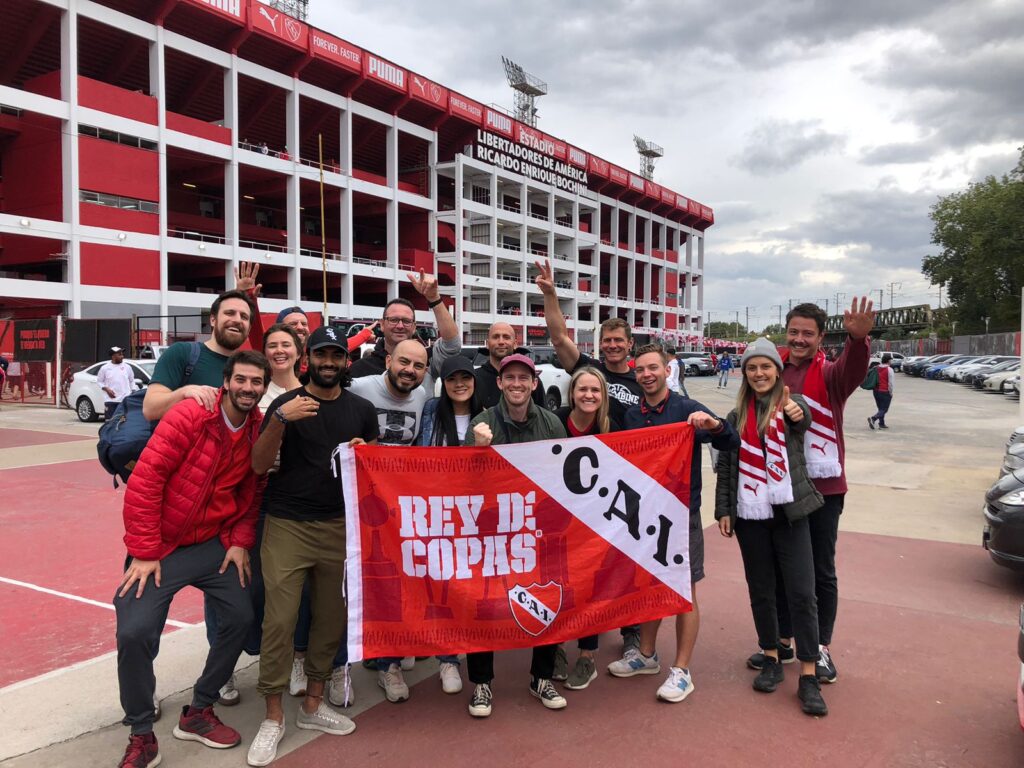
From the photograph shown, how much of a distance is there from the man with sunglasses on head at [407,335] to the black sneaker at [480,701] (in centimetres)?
177

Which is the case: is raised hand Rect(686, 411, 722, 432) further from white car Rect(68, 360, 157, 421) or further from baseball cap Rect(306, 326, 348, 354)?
white car Rect(68, 360, 157, 421)

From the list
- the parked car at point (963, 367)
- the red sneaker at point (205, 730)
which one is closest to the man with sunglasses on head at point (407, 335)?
the red sneaker at point (205, 730)

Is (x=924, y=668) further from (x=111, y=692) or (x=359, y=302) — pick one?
(x=359, y=302)

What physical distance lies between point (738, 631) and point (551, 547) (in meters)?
1.74

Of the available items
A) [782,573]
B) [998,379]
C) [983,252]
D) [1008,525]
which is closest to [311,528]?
[782,573]

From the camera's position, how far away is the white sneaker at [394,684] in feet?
12.3

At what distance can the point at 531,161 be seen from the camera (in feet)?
178

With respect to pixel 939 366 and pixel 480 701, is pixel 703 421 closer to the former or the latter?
pixel 480 701

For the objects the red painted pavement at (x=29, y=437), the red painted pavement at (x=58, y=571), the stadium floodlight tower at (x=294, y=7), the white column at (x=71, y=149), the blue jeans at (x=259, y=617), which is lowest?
the red painted pavement at (x=29, y=437)

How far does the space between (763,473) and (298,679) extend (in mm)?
2803

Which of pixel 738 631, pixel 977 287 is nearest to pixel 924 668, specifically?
pixel 738 631

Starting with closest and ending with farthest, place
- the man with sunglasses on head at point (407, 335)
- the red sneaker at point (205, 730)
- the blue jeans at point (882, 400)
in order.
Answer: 1. the red sneaker at point (205, 730)
2. the man with sunglasses on head at point (407, 335)
3. the blue jeans at point (882, 400)

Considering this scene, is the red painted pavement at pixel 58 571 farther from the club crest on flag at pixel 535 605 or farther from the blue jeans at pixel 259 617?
the club crest on flag at pixel 535 605

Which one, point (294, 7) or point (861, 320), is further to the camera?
point (294, 7)
